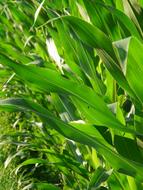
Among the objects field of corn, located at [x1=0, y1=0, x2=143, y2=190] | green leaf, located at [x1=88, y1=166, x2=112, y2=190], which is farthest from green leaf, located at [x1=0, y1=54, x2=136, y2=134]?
green leaf, located at [x1=88, y1=166, x2=112, y2=190]

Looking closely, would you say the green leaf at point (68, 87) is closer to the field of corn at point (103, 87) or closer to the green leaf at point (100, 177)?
the field of corn at point (103, 87)

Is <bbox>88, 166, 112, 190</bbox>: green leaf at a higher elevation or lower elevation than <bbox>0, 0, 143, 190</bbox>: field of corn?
lower

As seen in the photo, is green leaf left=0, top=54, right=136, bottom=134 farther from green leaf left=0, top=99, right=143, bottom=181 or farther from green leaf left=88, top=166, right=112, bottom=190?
green leaf left=88, top=166, right=112, bottom=190

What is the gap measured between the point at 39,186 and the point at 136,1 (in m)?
0.89

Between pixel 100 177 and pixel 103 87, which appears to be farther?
pixel 103 87

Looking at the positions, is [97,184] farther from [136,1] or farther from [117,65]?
[136,1]

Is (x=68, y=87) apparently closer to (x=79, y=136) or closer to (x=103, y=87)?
(x=79, y=136)

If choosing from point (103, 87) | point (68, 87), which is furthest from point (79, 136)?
point (103, 87)

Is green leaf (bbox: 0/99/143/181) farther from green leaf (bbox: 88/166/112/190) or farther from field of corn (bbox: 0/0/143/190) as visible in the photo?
green leaf (bbox: 88/166/112/190)

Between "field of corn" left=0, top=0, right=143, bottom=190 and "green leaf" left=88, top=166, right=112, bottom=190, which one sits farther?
"green leaf" left=88, top=166, right=112, bottom=190

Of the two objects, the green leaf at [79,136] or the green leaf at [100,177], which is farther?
the green leaf at [100,177]

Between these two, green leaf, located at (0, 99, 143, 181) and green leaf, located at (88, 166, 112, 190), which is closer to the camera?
green leaf, located at (0, 99, 143, 181)

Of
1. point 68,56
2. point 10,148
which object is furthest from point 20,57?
point 10,148

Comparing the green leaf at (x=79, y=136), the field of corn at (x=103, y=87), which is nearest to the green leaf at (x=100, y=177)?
the field of corn at (x=103, y=87)
